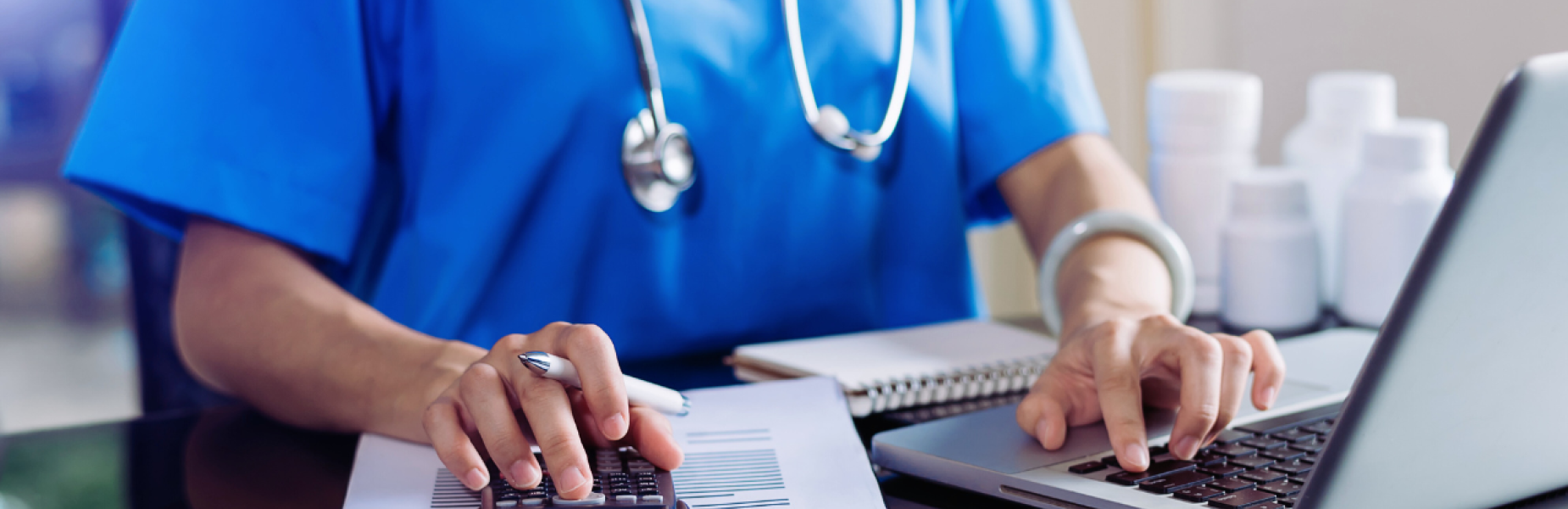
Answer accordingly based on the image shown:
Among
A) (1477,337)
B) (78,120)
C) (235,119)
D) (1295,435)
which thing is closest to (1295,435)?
(1295,435)

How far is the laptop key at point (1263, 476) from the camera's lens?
1.61 feet

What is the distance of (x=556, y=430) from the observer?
50cm

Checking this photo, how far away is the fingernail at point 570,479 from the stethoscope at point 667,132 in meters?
0.37

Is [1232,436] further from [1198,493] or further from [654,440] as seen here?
[654,440]

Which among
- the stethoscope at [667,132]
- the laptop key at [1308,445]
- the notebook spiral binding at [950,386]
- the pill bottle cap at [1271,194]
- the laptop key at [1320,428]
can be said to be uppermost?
the stethoscope at [667,132]

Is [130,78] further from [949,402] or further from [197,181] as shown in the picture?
[949,402]

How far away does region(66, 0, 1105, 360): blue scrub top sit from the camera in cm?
74

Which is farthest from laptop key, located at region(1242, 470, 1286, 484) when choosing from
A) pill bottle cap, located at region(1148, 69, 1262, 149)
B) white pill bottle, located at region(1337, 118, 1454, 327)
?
pill bottle cap, located at region(1148, 69, 1262, 149)

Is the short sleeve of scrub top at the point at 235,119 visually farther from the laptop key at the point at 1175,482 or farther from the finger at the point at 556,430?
the laptop key at the point at 1175,482

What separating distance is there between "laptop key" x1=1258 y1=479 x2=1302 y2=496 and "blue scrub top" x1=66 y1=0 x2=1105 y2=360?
492 mm

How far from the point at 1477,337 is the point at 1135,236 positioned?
1.54 ft

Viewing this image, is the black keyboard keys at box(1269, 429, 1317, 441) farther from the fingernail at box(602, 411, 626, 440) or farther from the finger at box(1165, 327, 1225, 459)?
the fingernail at box(602, 411, 626, 440)

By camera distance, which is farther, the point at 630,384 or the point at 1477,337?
the point at 630,384

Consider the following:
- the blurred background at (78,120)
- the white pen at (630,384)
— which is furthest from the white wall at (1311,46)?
the white pen at (630,384)
